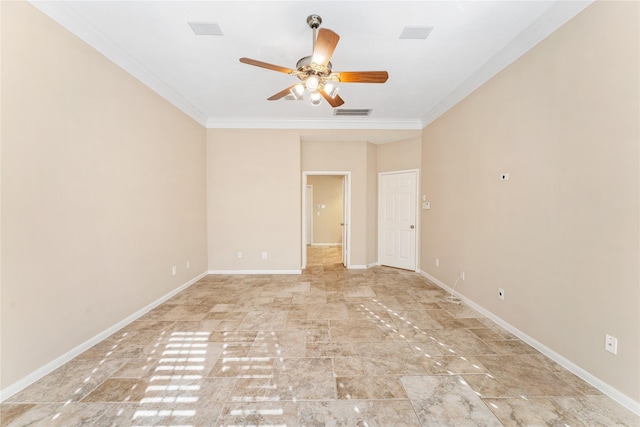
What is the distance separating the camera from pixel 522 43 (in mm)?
2381

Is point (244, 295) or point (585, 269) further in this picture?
point (244, 295)

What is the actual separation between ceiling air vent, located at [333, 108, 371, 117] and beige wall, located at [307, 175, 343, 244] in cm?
380

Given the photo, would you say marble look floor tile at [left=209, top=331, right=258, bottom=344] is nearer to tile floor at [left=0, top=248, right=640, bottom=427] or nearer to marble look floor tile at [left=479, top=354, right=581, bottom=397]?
tile floor at [left=0, top=248, right=640, bottom=427]

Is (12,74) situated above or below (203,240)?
above

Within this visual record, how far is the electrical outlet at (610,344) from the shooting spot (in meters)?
1.68

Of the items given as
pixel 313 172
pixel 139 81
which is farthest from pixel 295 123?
pixel 139 81

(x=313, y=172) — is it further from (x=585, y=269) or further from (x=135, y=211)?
(x=585, y=269)

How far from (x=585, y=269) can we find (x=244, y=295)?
373 cm

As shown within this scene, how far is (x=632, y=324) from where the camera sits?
159 cm

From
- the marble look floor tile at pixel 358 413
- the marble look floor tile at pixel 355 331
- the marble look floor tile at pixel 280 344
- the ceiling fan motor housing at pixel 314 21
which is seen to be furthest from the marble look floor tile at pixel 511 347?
the ceiling fan motor housing at pixel 314 21

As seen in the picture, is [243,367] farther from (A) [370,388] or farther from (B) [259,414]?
(A) [370,388]

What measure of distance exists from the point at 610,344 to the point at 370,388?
5.60 ft

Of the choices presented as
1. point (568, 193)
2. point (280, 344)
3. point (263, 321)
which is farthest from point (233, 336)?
point (568, 193)

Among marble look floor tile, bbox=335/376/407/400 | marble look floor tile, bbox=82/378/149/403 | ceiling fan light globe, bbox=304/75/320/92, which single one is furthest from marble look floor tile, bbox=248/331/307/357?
ceiling fan light globe, bbox=304/75/320/92
